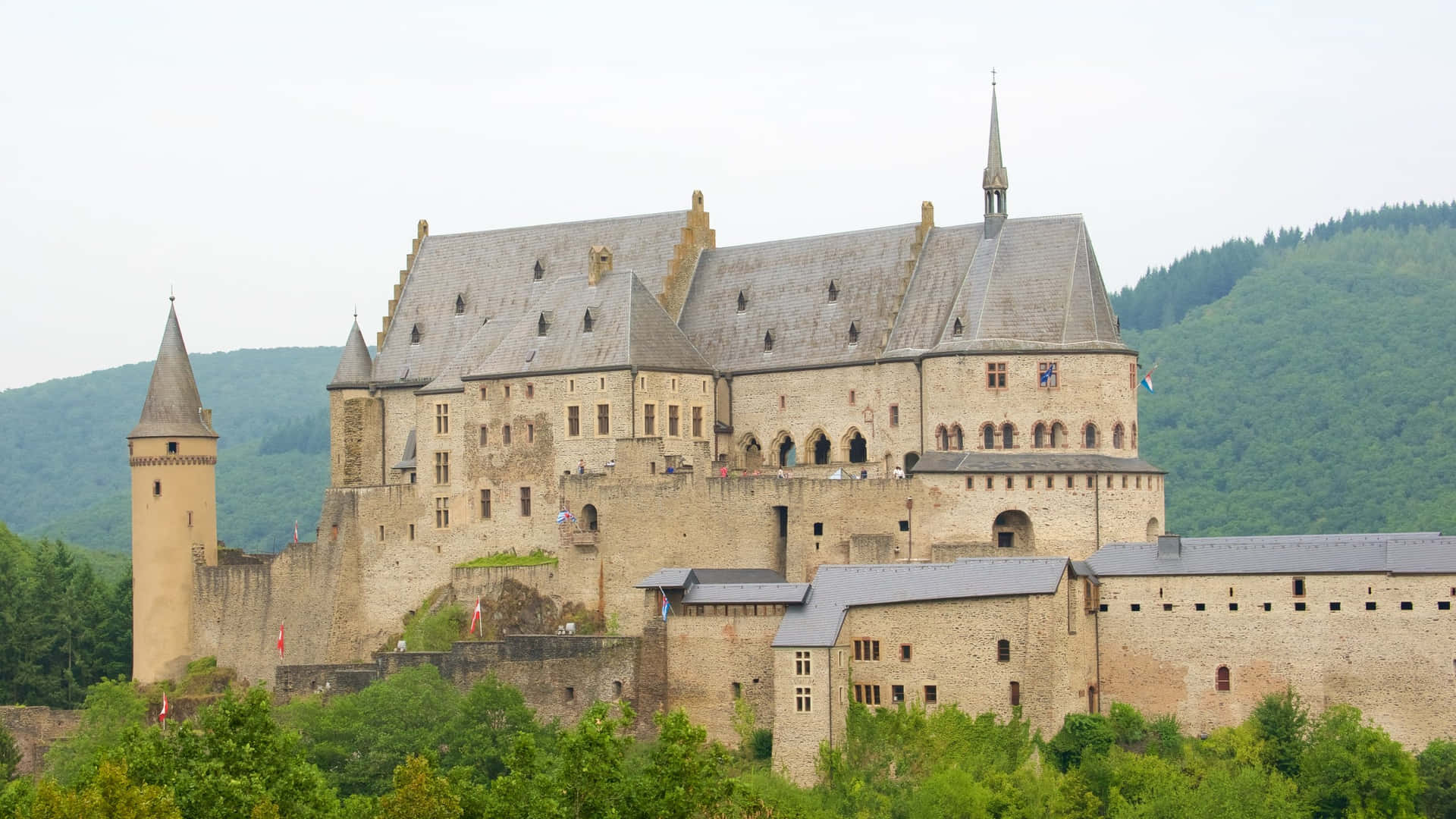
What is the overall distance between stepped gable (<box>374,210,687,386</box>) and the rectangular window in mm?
13339

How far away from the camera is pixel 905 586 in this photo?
223 ft

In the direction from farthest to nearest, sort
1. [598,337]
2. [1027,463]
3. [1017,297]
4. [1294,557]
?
[598,337]
[1017,297]
[1027,463]
[1294,557]

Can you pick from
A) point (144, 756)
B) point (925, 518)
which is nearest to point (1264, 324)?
point (925, 518)

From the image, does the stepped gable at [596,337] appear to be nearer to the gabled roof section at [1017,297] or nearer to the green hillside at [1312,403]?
the gabled roof section at [1017,297]

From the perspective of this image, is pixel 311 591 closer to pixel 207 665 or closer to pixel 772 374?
pixel 207 665

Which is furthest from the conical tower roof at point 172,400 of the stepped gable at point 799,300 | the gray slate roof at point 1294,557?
the gray slate roof at point 1294,557

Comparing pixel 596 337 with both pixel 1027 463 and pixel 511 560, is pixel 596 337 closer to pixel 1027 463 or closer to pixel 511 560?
pixel 511 560

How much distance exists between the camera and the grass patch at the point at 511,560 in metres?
78.8

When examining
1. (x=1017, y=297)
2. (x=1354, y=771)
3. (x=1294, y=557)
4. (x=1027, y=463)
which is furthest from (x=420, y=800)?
(x=1017, y=297)

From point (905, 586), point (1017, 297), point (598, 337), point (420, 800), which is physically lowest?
point (420, 800)

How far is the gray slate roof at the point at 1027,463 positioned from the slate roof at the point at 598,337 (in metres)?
9.60

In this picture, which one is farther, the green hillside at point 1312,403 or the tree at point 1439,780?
the green hillside at point 1312,403

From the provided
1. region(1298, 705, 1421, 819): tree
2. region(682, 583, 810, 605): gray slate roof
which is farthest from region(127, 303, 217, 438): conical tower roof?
region(1298, 705, 1421, 819): tree

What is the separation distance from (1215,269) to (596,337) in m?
80.6
